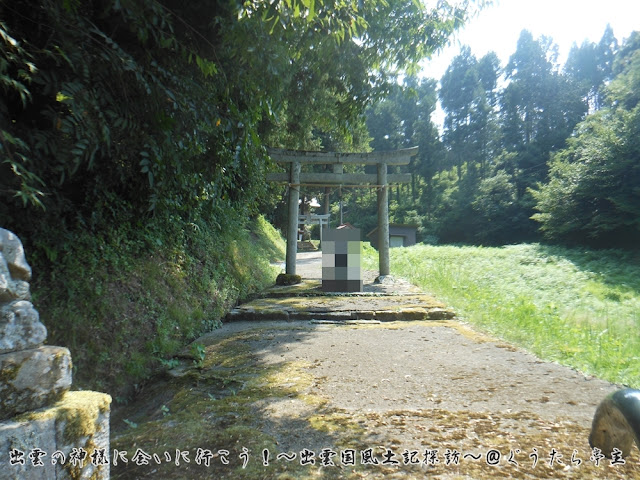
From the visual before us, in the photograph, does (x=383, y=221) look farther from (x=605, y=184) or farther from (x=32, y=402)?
(x=605, y=184)

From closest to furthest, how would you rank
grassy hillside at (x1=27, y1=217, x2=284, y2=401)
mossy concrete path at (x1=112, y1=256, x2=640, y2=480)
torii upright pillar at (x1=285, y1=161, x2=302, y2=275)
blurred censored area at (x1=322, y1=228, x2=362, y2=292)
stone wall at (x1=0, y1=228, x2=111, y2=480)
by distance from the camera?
stone wall at (x1=0, y1=228, x2=111, y2=480) → mossy concrete path at (x1=112, y1=256, x2=640, y2=480) → grassy hillside at (x1=27, y1=217, x2=284, y2=401) → blurred censored area at (x1=322, y1=228, x2=362, y2=292) → torii upright pillar at (x1=285, y1=161, x2=302, y2=275)

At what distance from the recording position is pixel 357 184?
939 cm

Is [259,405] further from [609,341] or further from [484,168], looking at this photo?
[484,168]

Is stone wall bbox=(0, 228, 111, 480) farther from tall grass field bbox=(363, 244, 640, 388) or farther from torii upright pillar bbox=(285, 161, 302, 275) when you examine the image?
torii upright pillar bbox=(285, 161, 302, 275)

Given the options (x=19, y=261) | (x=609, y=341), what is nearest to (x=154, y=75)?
(x=19, y=261)

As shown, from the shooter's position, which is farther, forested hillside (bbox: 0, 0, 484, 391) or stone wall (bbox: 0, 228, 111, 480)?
forested hillside (bbox: 0, 0, 484, 391)

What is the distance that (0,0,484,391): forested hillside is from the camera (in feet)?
7.63

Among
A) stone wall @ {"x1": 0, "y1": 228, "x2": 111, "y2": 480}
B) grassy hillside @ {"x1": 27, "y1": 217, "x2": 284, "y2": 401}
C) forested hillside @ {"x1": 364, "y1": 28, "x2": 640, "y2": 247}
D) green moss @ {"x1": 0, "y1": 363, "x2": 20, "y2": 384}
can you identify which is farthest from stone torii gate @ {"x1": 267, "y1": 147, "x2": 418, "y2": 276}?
forested hillside @ {"x1": 364, "y1": 28, "x2": 640, "y2": 247}

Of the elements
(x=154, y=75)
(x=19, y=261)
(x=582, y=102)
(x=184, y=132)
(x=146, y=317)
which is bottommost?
(x=146, y=317)

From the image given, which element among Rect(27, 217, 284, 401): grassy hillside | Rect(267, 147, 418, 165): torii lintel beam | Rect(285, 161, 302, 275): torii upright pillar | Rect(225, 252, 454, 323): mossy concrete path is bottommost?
Rect(225, 252, 454, 323): mossy concrete path

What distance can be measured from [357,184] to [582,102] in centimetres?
3802

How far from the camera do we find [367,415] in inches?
95.5

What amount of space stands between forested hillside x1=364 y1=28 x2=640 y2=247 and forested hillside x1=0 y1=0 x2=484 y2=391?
21753mm

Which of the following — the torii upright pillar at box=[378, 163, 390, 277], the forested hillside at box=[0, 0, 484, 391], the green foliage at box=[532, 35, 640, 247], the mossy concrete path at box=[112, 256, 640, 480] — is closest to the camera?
the mossy concrete path at box=[112, 256, 640, 480]
